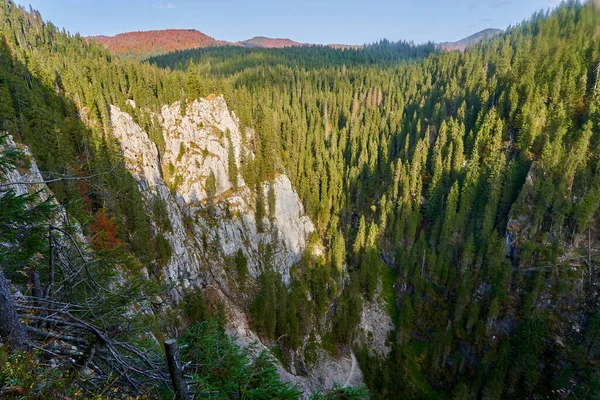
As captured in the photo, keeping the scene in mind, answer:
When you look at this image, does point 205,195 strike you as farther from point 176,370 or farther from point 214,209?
point 176,370

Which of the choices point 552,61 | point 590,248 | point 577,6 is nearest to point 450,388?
point 590,248

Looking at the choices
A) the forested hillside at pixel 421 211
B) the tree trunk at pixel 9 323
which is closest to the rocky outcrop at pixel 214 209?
the forested hillside at pixel 421 211

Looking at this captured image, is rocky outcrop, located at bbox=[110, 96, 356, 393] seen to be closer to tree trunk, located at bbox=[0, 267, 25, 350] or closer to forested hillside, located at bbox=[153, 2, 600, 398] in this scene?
forested hillside, located at bbox=[153, 2, 600, 398]

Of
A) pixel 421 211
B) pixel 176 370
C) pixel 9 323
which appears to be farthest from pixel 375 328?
pixel 9 323

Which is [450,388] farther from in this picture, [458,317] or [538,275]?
[538,275]

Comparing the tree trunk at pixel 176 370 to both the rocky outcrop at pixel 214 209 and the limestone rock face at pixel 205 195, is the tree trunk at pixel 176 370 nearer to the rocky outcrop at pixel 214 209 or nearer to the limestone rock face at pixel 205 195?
the rocky outcrop at pixel 214 209

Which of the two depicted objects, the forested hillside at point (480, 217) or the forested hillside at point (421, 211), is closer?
the forested hillside at point (421, 211)

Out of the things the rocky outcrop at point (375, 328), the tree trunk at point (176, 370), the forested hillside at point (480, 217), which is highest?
the tree trunk at point (176, 370)
